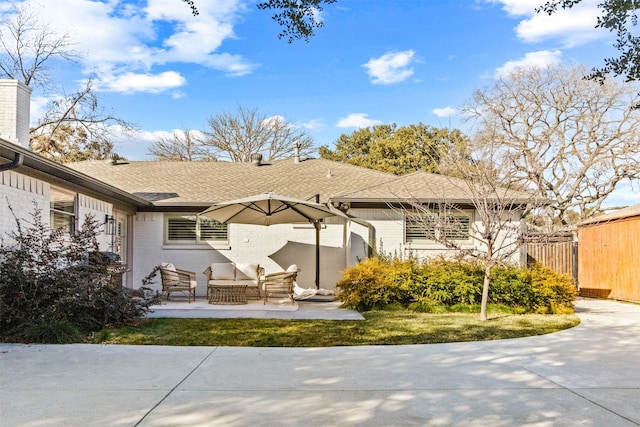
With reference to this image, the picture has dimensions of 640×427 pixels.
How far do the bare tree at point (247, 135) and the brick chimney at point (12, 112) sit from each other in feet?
70.4

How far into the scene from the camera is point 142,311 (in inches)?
367

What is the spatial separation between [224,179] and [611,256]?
12.0m

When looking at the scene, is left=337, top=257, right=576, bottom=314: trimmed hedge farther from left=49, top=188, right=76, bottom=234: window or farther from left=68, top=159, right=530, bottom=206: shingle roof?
left=49, top=188, right=76, bottom=234: window

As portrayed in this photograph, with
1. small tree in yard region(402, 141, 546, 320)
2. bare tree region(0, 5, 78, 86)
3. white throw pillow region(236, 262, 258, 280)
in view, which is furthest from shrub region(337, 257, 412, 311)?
bare tree region(0, 5, 78, 86)

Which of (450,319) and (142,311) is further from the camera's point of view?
(450,319)

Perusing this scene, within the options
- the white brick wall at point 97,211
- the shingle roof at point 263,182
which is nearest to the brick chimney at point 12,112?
the white brick wall at point 97,211

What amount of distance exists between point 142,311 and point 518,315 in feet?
23.9

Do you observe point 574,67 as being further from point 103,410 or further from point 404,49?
point 103,410

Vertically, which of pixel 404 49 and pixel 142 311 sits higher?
pixel 404 49

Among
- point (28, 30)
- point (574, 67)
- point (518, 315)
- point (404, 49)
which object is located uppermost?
point (28, 30)

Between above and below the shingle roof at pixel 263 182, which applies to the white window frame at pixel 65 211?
below

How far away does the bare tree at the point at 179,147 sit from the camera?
3378cm

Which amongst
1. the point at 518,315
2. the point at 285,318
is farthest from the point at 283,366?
the point at 518,315

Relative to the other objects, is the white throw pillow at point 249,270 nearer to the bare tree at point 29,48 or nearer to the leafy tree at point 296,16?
the leafy tree at point 296,16
